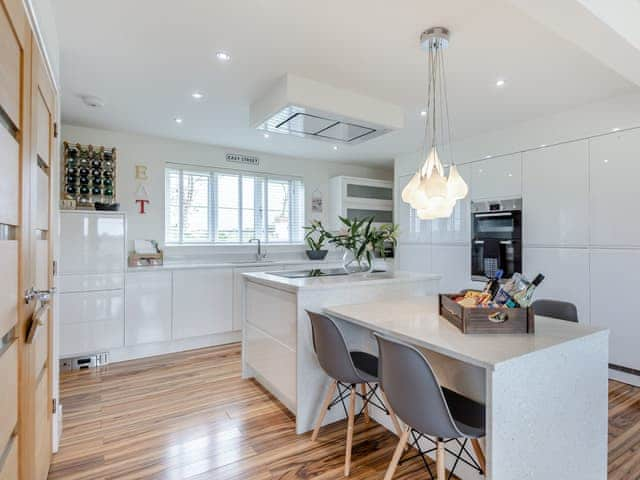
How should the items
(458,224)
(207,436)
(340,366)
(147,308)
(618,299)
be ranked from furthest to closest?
1. (458,224)
2. (147,308)
3. (618,299)
4. (207,436)
5. (340,366)

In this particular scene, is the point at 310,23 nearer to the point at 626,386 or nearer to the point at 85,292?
the point at 85,292

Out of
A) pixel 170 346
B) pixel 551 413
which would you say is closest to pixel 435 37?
pixel 551 413

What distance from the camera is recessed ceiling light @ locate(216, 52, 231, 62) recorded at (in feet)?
7.56

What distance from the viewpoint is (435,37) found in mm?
2061

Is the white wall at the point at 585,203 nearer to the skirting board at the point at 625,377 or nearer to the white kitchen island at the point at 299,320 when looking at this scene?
the skirting board at the point at 625,377

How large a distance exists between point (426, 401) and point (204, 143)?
13.5ft

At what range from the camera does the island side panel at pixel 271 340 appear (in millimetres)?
2352

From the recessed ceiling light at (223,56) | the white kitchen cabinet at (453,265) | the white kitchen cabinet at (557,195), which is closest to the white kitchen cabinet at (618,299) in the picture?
the white kitchen cabinet at (557,195)

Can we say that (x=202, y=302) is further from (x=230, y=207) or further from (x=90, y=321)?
(x=230, y=207)

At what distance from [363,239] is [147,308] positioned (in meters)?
2.47

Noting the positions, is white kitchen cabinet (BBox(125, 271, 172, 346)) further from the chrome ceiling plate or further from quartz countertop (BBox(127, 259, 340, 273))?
the chrome ceiling plate

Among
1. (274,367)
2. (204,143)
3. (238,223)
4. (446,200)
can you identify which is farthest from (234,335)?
(446,200)

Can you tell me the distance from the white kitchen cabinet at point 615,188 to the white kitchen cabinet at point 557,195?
2.7 inches

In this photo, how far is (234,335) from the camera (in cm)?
426
